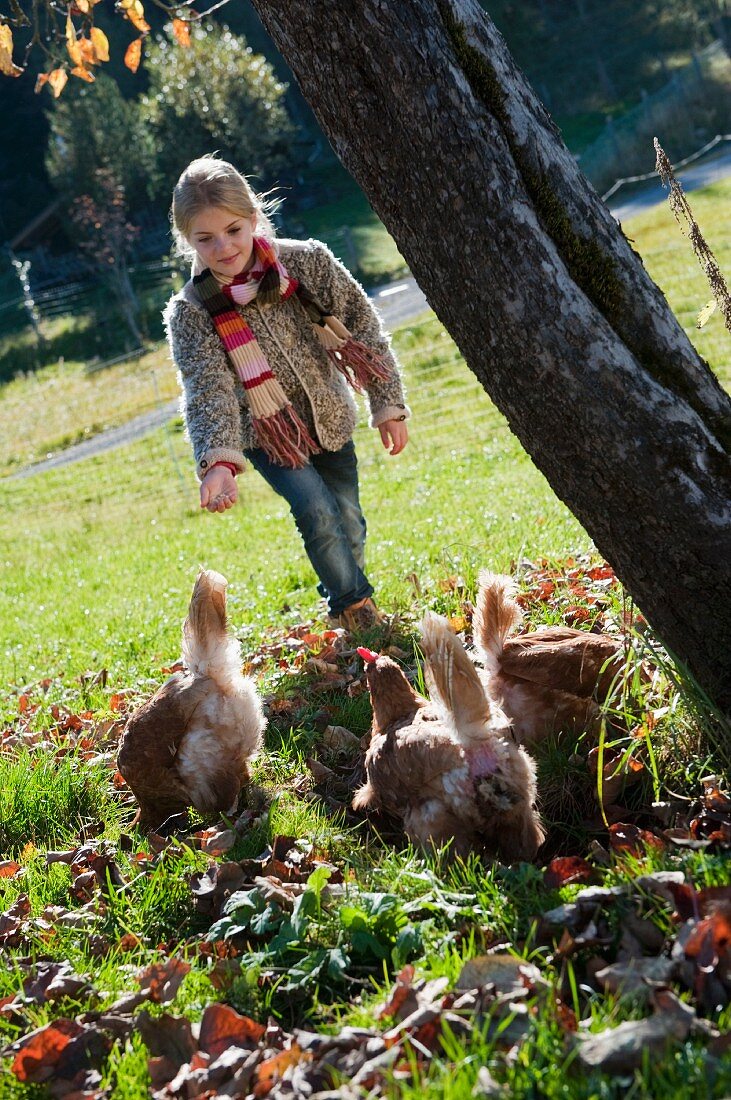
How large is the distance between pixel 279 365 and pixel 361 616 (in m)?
1.43

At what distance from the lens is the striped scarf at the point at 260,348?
5.05m

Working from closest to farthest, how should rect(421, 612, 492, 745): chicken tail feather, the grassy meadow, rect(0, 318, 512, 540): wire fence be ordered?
1. the grassy meadow
2. rect(421, 612, 492, 745): chicken tail feather
3. rect(0, 318, 512, 540): wire fence

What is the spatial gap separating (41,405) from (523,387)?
32.4 m

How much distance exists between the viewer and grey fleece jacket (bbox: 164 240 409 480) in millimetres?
4879

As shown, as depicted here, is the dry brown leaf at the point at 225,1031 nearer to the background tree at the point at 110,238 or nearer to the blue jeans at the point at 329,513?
the blue jeans at the point at 329,513

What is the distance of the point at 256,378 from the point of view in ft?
16.8

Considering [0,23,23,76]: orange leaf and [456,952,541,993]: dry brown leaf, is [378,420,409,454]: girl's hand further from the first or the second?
[456,952,541,993]: dry brown leaf

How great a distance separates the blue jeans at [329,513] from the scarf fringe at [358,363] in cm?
45

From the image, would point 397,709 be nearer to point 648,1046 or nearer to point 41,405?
point 648,1046

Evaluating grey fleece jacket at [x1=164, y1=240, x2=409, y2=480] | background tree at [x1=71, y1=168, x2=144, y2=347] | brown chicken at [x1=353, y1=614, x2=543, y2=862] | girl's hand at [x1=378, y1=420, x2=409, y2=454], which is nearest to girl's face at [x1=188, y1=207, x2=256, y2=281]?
grey fleece jacket at [x1=164, y1=240, x2=409, y2=480]

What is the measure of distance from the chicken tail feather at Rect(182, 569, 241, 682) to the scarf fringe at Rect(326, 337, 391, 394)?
1.79 m

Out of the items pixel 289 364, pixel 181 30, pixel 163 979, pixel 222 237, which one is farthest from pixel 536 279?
pixel 181 30

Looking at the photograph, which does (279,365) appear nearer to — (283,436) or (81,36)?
(283,436)

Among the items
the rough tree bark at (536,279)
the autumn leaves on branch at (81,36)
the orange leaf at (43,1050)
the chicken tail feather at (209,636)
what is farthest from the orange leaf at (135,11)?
the orange leaf at (43,1050)
